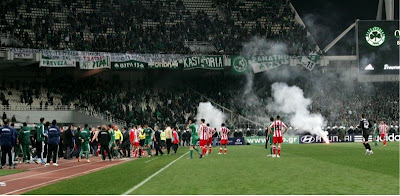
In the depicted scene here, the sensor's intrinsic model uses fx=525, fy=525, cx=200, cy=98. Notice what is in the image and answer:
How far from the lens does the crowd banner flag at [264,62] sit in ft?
181

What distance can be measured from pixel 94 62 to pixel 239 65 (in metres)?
15.1

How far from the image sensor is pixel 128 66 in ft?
170

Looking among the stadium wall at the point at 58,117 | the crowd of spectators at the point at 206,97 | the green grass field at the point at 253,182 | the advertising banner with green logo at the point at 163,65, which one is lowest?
the green grass field at the point at 253,182

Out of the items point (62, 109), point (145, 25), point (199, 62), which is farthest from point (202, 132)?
point (145, 25)

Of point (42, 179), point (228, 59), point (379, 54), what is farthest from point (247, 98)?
point (42, 179)

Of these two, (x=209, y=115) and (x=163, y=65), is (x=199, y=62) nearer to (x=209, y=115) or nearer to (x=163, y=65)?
(x=163, y=65)

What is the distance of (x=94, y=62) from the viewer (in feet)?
164

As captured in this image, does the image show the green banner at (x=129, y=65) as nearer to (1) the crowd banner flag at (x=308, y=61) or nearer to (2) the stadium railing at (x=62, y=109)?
(2) the stadium railing at (x=62, y=109)

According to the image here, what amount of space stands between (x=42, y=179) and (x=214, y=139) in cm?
3114

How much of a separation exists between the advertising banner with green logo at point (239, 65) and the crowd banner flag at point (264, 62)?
0.56 metres

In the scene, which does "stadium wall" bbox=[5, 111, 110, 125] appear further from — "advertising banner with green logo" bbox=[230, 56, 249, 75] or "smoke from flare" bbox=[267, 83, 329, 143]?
"smoke from flare" bbox=[267, 83, 329, 143]

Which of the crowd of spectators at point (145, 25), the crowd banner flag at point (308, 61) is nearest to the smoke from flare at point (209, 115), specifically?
the crowd of spectators at point (145, 25)

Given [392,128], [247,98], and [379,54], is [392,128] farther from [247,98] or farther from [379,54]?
[247,98]

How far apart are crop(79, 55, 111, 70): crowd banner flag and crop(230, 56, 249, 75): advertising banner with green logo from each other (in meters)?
12.9
